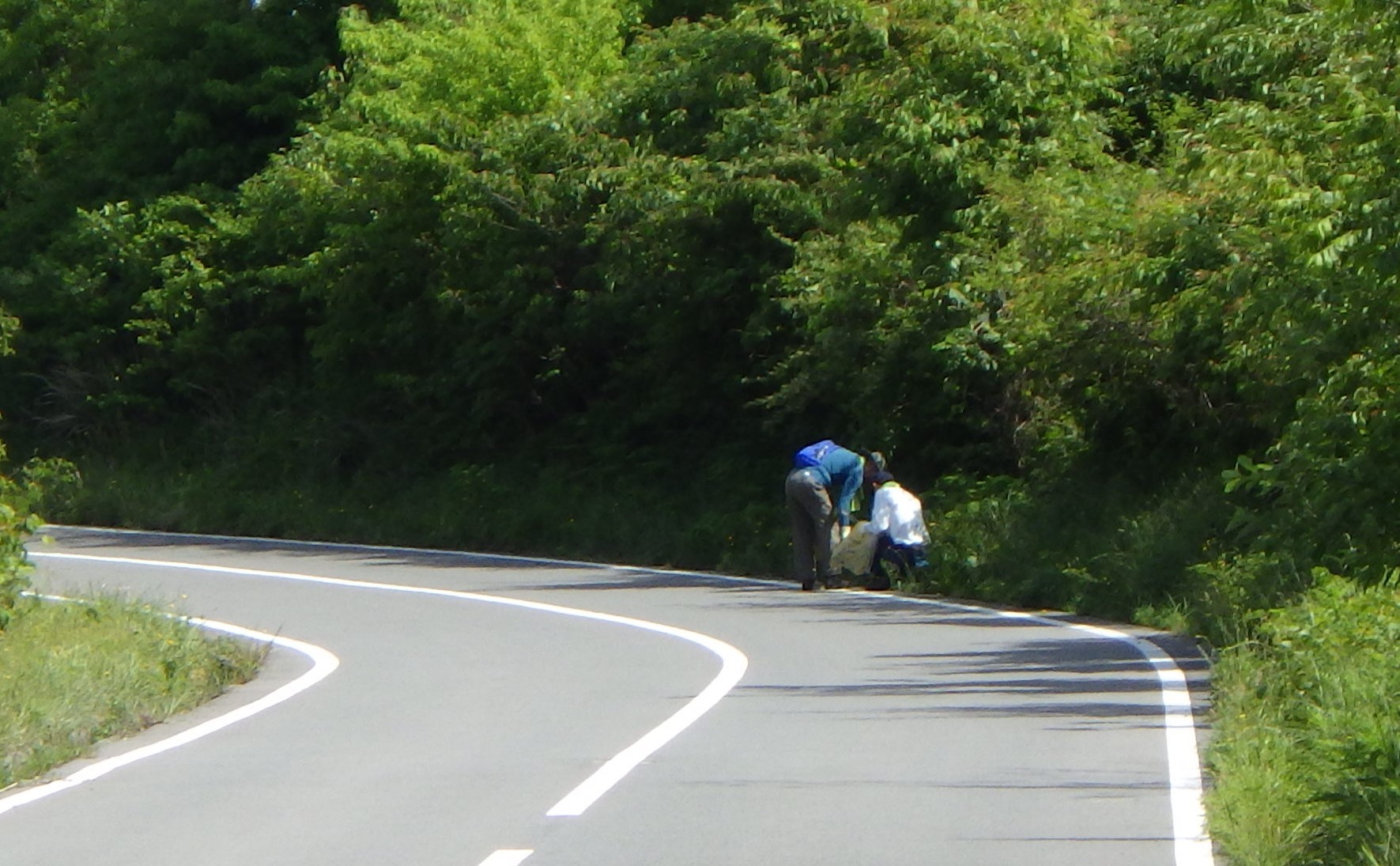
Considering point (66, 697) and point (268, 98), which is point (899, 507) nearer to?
point (66, 697)

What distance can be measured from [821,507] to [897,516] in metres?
0.79

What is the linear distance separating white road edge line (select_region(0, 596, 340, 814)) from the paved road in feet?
0.32

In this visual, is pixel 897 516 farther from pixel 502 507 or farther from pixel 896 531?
pixel 502 507

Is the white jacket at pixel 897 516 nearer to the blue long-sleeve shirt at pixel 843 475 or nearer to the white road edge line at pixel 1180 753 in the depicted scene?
the blue long-sleeve shirt at pixel 843 475

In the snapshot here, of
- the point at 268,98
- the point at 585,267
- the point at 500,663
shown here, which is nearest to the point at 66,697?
the point at 500,663

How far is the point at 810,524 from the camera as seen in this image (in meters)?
21.9

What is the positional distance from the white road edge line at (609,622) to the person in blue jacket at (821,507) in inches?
120

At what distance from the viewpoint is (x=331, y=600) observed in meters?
21.0

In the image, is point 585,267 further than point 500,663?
Yes

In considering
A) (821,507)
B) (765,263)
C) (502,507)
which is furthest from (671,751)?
(502,507)

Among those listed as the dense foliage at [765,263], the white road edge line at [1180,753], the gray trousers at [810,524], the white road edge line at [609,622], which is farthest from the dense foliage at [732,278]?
the white road edge line at [609,622]

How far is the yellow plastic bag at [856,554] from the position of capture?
21.8m

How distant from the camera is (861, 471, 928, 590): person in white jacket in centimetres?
2155

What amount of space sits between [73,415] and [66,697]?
27.3 m
